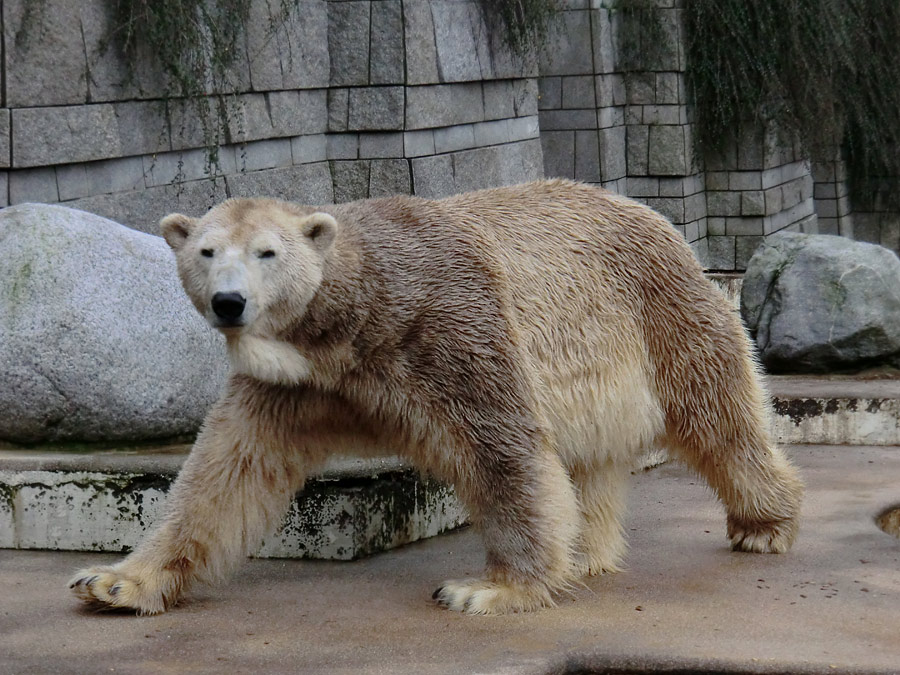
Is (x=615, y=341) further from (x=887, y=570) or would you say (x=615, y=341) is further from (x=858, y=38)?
(x=858, y=38)

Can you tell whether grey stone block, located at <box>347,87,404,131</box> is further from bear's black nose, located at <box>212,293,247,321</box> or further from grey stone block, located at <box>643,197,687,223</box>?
bear's black nose, located at <box>212,293,247,321</box>

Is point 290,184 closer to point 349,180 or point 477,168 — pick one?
point 349,180

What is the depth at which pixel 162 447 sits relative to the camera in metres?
4.75

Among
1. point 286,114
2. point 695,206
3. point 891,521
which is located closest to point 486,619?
point 891,521

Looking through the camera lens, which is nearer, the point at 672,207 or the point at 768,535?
the point at 768,535

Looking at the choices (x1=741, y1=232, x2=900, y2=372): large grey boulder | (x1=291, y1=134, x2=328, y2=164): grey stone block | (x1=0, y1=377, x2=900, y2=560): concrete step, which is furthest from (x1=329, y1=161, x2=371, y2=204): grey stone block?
(x1=0, y1=377, x2=900, y2=560): concrete step

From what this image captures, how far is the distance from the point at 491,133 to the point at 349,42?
4.20 ft

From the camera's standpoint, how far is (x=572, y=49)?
1012cm

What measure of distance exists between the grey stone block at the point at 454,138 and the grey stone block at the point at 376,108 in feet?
1.23

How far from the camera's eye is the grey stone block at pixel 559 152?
10289mm

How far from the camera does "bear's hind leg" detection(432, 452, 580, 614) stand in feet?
11.8

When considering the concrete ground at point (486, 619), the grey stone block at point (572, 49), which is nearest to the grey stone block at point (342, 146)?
the grey stone block at point (572, 49)

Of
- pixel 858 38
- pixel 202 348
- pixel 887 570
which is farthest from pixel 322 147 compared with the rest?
pixel 858 38

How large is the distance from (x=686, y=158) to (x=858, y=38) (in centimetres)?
234
